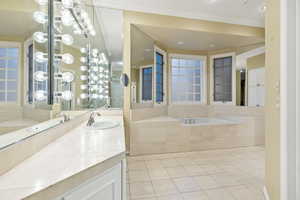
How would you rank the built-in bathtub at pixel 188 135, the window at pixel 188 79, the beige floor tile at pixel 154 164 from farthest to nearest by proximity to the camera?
1. the window at pixel 188 79
2. the built-in bathtub at pixel 188 135
3. the beige floor tile at pixel 154 164

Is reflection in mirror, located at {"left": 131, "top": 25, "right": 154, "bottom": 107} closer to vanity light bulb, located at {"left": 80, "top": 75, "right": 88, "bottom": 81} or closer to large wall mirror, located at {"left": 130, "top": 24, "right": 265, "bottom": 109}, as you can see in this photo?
large wall mirror, located at {"left": 130, "top": 24, "right": 265, "bottom": 109}

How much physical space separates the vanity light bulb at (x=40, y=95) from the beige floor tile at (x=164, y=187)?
165cm

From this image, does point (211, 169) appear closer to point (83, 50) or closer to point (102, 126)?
point (102, 126)

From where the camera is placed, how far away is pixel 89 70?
8.22 ft

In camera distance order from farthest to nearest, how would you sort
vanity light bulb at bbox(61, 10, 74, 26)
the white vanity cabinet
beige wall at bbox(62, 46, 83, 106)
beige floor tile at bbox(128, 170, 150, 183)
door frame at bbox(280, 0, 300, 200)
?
beige floor tile at bbox(128, 170, 150, 183)
beige wall at bbox(62, 46, 83, 106)
vanity light bulb at bbox(61, 10, 74, 26)
door frame at bbox(280, 0, 300, 200)
the white vanity cabinet

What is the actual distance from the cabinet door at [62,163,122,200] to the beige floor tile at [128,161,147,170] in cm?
158

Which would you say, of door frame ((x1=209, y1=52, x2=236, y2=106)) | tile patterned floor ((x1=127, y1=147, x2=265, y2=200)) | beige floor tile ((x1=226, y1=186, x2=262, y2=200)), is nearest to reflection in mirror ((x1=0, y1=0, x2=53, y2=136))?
tile patterned floor ((x1=127, y1=147, x2=265, y2=200))

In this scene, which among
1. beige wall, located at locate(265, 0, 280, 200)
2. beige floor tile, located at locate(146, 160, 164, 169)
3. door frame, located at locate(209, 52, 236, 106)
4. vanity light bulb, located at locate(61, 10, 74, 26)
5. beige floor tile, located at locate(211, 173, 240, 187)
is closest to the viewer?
beige wall, located at locate(265, 0, 280, 200)

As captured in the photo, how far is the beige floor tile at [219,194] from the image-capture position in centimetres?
174

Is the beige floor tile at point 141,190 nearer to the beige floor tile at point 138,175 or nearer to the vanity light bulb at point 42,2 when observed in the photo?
the beige floor tile at point 138,175

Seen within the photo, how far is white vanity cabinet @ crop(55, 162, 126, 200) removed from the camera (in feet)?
2.29

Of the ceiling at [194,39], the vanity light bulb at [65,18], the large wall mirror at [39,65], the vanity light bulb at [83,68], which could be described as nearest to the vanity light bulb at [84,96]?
the large wall mirror at [39,65]

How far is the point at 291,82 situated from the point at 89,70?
2.55 metres

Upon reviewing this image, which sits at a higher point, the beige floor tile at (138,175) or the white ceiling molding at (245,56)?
the white ceiling molding at (245,56)
